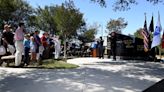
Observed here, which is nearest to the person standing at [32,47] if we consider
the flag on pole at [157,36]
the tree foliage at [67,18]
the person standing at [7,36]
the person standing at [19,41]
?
the person standing at [7,36]

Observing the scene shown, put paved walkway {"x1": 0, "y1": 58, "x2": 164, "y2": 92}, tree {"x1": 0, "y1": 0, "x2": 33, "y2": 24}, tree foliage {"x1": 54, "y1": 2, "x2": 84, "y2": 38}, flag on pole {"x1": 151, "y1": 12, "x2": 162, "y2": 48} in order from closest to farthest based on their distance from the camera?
paved walkway {"x1": 0, "y1": 58, "x2": 164, "y2": 92}, flag on pole {"x1": 151, "y1": 12, "x2": 162, "y2": 48}, tree {"x1": 0, "y1": 0, "x2": 33, "y2": 24}, tree foliage {"x1": 54, "y1": 2, "x2": 84, "y2": 38}

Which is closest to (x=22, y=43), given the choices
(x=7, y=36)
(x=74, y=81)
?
(x=7, y=36)

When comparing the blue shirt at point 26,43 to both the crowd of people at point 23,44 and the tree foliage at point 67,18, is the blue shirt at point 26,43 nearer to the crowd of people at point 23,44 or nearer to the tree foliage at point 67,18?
the crowd of people at point 23,44

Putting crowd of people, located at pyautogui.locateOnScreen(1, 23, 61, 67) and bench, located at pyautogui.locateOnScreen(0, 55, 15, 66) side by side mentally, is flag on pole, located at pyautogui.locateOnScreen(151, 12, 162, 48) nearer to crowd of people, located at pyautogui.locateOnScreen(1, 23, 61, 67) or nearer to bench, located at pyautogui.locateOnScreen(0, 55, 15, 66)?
crowd of people, located at pyautogui.locateOnScreen(1, 23, 61, 67)

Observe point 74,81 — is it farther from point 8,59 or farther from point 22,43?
point 8,59

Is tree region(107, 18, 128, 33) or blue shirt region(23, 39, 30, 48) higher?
tree region(107, 18, 128, 33)

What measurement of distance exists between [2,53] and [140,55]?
13705mm

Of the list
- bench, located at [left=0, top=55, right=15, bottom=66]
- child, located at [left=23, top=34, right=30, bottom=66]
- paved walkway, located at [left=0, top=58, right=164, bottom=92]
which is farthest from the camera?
child, located at [left=23, top=34, right=30, bottom=66]

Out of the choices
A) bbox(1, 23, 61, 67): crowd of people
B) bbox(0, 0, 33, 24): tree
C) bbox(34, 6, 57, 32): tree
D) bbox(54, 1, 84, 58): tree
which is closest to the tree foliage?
bbox(54, 1, 84, 58): tree

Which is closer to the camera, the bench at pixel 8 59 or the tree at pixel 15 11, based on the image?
the bench at pixel 8 59

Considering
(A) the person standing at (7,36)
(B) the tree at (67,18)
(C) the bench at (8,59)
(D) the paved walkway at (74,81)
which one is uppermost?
(B) the tree at (67,18)

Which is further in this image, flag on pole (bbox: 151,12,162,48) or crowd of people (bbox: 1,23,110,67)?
flag on pole (bbox: 151,12,162,48)

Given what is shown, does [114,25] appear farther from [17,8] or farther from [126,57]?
[126,57]

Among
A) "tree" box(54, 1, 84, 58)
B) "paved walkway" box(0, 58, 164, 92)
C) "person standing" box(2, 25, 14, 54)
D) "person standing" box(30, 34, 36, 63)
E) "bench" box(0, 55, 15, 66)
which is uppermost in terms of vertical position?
"tree" box(54, 1, 84, 58)
